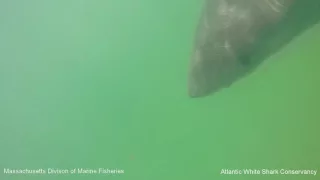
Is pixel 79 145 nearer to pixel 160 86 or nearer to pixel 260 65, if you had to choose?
pixel 160 86

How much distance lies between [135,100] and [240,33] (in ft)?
0.86

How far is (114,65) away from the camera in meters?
1.00

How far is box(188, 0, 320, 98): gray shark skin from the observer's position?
0.98 m

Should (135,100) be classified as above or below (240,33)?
below

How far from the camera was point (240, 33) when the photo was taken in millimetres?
986

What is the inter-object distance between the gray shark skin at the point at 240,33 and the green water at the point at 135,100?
21mm

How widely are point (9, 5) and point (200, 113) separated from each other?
0.46 m

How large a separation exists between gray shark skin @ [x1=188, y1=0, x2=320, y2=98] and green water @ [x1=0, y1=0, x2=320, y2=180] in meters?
0.02

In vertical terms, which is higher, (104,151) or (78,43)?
(78,43)

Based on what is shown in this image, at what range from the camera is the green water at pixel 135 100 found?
0.99m

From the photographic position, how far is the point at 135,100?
1010 millimetres

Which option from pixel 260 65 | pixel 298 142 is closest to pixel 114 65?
pixel 260 65

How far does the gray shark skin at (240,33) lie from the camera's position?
979 millimetres

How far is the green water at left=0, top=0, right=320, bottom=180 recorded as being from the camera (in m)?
0.99
